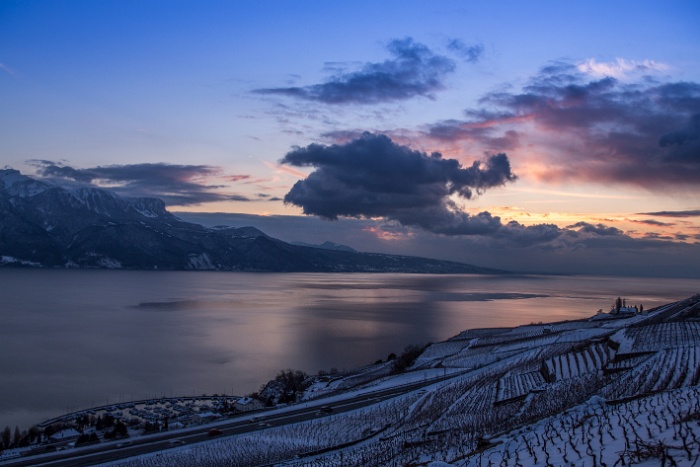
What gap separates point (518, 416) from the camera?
46.1ft

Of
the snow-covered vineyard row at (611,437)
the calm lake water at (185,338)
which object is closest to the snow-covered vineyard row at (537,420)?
the snow-covered vineyard row at (611,437)

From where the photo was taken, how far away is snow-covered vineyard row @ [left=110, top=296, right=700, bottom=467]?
23.3 ft

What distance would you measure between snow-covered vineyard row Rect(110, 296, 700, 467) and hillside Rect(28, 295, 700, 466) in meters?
0.04

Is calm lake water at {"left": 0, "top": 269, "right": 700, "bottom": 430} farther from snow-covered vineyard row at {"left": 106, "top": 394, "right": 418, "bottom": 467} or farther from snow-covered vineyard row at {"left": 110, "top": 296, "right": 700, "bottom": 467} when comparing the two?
snow-covered vineyard row at {"left": 110, "top": 296, "right": 700, "bottom": 467}

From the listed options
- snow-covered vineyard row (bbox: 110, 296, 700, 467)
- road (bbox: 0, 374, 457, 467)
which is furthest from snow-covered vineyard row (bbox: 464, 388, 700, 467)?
road (bbox: 0, 374, 457, 467)

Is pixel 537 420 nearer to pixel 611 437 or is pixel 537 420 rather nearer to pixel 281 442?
pixel 611 437

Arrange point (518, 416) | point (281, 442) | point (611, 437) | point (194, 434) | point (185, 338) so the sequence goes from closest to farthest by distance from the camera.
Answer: point (611, 437)
point (518, 416)
point (281, 442)
point (194, 434)
point (185, 338)

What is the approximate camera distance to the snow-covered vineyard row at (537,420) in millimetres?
7109

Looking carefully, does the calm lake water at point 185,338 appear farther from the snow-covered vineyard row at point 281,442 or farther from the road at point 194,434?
the snow-covered vineyard row at point 281,442

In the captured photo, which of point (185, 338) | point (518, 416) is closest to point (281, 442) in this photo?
point (518, 416)

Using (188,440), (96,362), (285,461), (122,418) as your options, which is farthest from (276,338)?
(285,461)

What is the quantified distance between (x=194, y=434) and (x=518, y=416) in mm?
13686

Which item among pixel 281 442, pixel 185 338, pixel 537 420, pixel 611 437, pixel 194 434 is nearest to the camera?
pixel 611 437

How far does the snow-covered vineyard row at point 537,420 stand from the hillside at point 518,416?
0.14 ft
